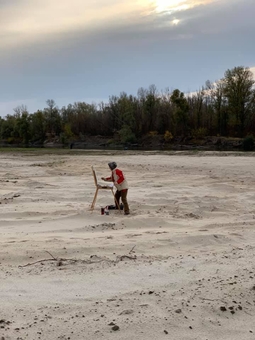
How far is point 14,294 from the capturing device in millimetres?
4746

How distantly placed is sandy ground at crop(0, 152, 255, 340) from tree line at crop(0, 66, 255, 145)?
2935 inches

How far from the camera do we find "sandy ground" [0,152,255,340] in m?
4.02

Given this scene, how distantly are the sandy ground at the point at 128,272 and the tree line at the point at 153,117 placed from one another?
74539mm

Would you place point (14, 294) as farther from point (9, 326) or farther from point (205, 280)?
point (205, 280)

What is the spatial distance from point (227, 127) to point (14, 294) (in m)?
86.0

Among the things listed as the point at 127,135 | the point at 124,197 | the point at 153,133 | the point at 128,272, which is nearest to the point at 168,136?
the point at 153,133

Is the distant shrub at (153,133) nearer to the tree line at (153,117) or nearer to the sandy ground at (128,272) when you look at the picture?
the tree line at (153,117)

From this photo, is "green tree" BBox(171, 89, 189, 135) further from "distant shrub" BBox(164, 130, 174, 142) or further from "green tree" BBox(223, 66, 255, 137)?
"green tree" BBox(223, 66, 255, 137)

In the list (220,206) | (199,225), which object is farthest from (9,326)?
(220,206)

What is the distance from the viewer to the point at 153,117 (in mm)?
96625

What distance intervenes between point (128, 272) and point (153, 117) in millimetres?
92554

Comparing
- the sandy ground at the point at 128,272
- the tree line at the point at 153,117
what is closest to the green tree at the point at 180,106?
the tree line at the point at 153,117

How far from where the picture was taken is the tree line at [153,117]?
81438 mm

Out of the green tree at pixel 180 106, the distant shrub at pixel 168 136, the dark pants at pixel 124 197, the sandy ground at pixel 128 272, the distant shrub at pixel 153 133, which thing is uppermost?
the green tree at pixel 180 106
